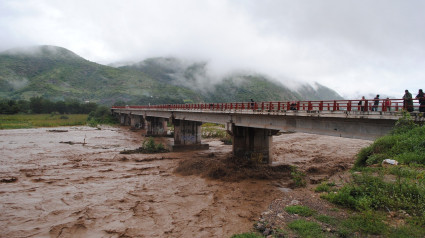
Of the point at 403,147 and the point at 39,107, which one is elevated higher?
the point at 39,107

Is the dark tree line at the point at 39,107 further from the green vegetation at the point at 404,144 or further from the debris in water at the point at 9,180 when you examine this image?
the green vegetation at the point at 404,144

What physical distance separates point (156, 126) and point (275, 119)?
38.5 metres

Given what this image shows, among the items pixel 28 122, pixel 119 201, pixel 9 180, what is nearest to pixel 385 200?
pixel 119 201

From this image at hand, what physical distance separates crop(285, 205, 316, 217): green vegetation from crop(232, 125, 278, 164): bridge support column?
1508cm

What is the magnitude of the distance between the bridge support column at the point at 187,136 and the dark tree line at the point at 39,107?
281ft

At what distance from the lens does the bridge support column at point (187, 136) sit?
Result: 3781 cm

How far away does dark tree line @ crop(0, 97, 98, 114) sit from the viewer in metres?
91.5

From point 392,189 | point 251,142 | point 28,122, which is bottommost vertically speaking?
point 28,122

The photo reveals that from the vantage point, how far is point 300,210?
35.8ft

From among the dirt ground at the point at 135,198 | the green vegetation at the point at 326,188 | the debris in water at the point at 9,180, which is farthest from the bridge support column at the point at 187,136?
the green vegetation at the point at 326,188

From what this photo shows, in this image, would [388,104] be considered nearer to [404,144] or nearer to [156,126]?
[404,144]

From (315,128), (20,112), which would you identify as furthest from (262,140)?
(20,112)

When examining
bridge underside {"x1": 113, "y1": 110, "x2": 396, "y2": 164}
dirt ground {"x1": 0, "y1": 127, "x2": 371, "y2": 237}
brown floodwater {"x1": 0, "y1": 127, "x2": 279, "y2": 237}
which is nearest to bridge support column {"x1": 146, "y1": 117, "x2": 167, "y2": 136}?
bridge underside {"x1": 113, "y1": 110, "x2": 396, "y2": 164}

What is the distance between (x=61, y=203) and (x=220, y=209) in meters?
9.63
